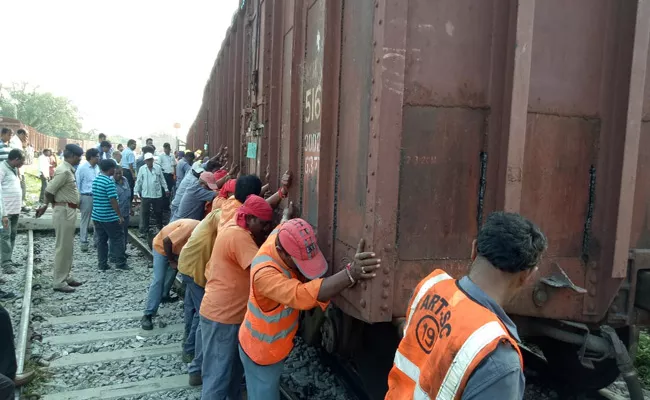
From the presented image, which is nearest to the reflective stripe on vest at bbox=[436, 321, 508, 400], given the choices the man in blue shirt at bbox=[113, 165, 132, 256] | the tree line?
the man in blue shirt at bbox=[113, 165, 132, 256]

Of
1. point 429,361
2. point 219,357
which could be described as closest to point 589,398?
point 219,357

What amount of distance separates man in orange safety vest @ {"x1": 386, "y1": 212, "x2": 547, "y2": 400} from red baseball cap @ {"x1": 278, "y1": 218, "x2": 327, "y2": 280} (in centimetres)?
101

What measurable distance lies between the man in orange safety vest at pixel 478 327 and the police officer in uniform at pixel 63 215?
21.2 feet

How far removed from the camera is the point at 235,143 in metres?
7.27

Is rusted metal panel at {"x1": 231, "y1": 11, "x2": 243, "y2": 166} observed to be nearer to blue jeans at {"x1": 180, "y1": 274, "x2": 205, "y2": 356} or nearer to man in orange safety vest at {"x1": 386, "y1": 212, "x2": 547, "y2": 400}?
blue jeans at {"x1": 180, "y1": 274, "x2": 205, "y2": 356}

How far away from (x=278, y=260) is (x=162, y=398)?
214 centimetres

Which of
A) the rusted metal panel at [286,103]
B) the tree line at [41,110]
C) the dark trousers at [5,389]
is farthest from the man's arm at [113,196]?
the tree line at [41,110]

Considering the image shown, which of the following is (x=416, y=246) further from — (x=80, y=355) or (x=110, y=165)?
(x=110, y=165)

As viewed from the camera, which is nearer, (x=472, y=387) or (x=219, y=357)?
(x=472, y=387)

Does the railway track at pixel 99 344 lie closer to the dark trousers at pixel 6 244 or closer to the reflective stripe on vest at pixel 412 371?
the dark trousers at pixel 6 244

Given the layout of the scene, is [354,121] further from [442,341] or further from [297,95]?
[442,341]

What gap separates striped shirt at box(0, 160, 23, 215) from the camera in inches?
284

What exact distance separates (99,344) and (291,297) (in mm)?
3488

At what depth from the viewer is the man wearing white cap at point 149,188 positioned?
10047 millimetres
